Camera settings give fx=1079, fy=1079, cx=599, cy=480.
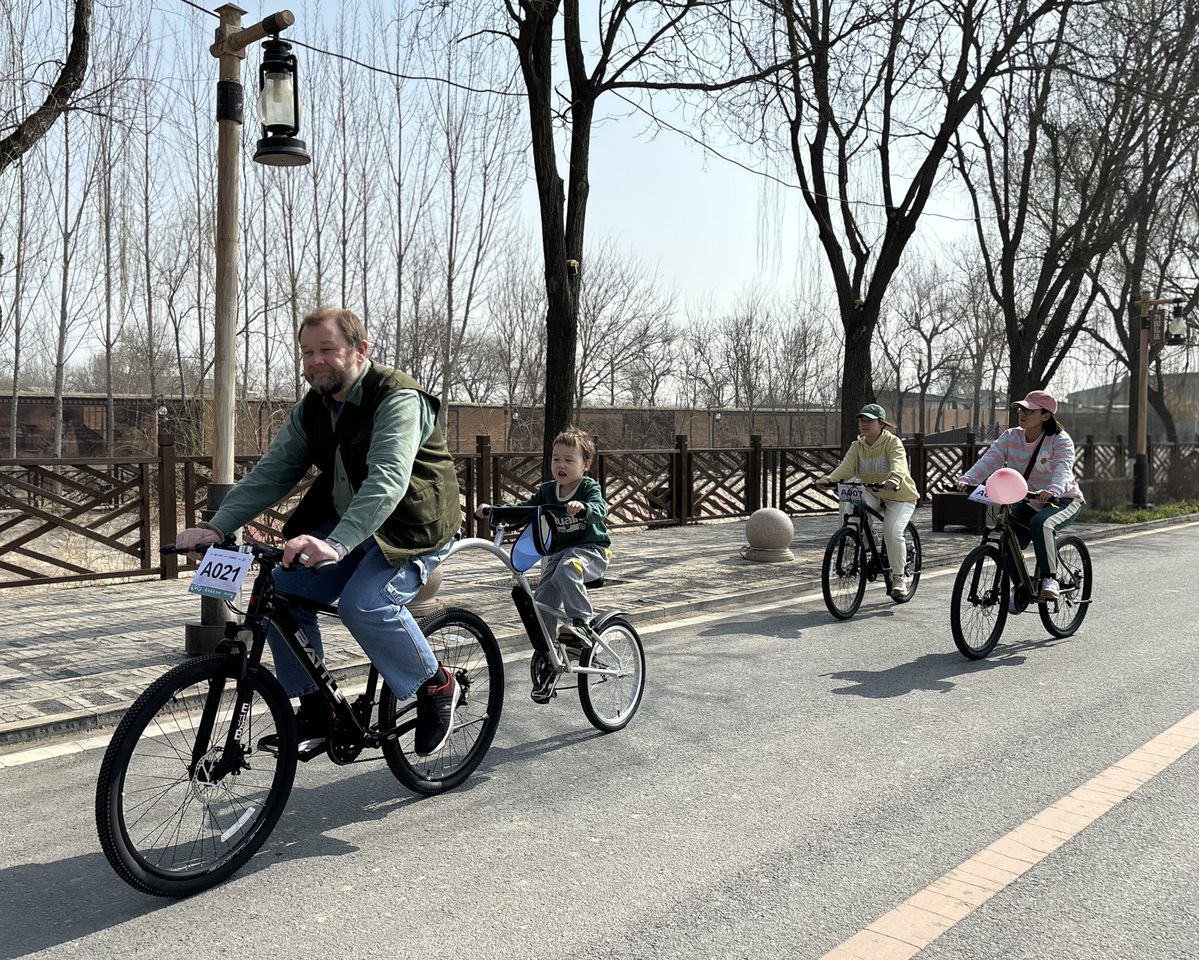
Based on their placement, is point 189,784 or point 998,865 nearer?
point 189,784

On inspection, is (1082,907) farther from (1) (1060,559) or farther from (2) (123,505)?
(2) (123,505)

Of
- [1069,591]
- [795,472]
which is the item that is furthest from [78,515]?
[795,472]

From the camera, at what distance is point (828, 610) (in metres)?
A: 9.16

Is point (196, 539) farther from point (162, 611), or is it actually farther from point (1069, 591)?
point (1069, 591)

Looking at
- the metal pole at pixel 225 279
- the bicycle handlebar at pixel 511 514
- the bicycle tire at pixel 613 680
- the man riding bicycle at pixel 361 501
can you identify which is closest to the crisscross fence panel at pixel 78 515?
the metal pole at pixel 225 279

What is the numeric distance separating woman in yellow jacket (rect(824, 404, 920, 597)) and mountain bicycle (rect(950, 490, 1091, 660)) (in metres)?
1.46

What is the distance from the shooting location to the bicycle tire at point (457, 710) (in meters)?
4.27

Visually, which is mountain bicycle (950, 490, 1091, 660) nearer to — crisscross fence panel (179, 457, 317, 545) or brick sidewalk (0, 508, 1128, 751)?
brick sidewalk (0, 508, 1128, 751)

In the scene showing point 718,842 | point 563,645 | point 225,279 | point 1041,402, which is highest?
point 225,279

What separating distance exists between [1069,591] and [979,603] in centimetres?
117

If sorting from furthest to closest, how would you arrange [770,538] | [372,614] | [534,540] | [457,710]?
[770,538] → [534,540] → [457,710] → [372,614]

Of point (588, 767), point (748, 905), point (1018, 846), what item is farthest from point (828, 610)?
point (748, 905)

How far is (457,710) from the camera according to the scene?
14.7 ft

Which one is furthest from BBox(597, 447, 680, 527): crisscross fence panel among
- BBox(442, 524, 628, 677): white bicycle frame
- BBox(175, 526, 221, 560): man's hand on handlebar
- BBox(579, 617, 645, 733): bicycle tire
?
BBox(175, 526, 221, 560): man's hand on handlebar
